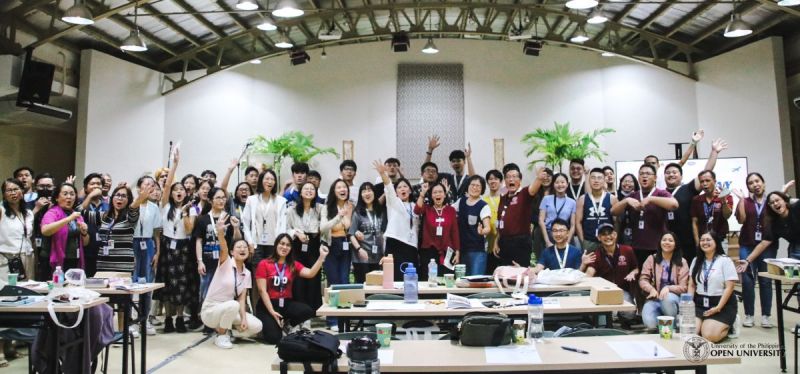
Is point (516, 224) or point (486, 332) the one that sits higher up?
point (516, 224)

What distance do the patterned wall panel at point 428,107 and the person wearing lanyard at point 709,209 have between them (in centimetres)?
633

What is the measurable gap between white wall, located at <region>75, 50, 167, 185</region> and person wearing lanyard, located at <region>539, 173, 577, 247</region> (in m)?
7.76

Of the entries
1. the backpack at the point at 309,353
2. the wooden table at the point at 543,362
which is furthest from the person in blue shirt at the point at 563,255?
the backpack at the point at 309,353

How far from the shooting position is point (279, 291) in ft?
17.3

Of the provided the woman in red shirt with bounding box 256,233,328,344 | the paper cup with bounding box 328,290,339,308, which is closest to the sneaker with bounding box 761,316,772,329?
the woman in red shirt with bounding box 256,233,328,344

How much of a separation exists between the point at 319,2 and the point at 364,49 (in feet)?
5.51

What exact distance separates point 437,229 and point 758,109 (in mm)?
7410

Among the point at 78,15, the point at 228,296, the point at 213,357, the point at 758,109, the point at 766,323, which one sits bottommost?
the point at 213,357

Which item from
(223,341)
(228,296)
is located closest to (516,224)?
(228,296)

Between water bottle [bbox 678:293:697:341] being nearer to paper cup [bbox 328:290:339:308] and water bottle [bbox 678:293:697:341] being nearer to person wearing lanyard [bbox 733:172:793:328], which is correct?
paper cup [bbox 328:290:339:308]

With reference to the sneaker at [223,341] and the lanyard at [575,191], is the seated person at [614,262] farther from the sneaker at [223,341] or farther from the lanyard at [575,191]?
the sneaker at [223,341]

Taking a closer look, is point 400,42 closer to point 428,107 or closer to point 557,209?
point 428,107

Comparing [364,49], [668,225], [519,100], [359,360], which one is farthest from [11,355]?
[519,100]

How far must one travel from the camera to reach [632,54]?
37.6 ft
